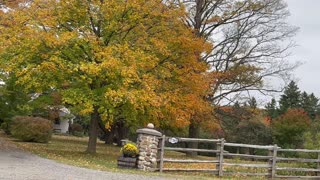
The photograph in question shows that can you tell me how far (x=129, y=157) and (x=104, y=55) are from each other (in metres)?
5.27

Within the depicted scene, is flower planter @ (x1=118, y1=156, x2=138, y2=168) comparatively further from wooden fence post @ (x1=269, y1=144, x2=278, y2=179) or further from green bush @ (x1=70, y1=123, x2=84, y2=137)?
green bush @ (x1=70, y1=123, x2=84, y2=137)

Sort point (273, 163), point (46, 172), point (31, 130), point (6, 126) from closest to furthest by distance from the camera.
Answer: point (46, 172)
point (273, 163)
point (31, 130)
point (6, 126)

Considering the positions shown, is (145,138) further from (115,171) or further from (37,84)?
(37,84)

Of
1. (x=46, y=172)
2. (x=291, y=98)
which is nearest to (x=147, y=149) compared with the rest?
(x=46, y=172)

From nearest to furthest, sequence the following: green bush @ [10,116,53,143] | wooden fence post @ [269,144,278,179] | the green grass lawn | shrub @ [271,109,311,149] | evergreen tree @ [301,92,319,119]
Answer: the green grass lawn
wooden fence post @ [269,144,278,179]
green bush @ [10,116,53,143]
shrub @ [271,109,311,149]
evergreen tree @ [301,92,319,119]

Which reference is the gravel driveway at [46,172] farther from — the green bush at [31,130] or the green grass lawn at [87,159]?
the green bush at [31,130]

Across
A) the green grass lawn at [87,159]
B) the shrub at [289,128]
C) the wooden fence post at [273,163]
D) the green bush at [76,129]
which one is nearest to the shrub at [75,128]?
the green bush at [76,129]

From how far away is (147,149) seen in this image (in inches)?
634

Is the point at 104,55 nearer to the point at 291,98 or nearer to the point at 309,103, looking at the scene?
the point at 291,98

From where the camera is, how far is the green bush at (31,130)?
2956 cm

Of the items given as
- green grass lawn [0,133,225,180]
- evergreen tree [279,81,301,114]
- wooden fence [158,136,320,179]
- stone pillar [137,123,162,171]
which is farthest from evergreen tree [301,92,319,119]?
stone pillar [137,123,162,171]

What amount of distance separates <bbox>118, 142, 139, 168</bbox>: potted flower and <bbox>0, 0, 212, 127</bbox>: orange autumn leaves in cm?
323

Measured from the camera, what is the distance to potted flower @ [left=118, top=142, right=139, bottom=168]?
16109mm

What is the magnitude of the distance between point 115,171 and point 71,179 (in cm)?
324
